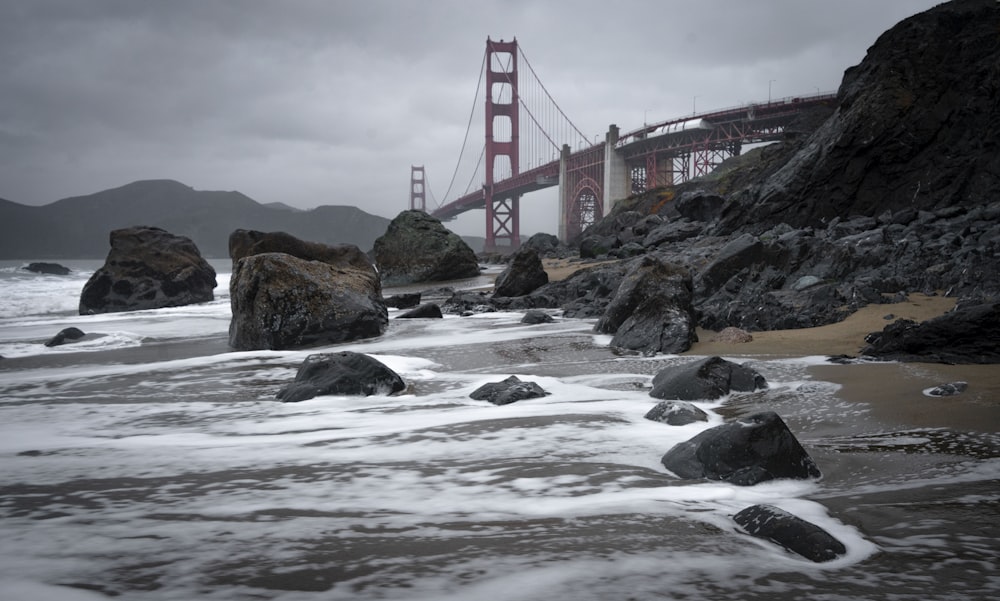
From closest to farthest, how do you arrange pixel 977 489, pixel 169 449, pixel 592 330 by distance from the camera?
1. pixel 977 489
2. pixel 169 449
3. pixel 592 330

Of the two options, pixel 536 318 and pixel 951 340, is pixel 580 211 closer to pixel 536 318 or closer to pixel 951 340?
pixel 536 318

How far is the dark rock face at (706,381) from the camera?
3.36 metres

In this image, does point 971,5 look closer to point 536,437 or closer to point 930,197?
point 930,197

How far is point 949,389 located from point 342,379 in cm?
319

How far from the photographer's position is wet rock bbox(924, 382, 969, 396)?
9.91ft

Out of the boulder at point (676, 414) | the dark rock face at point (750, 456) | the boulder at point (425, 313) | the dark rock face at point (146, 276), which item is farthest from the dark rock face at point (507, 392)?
the dark rock face at point (146, 276)

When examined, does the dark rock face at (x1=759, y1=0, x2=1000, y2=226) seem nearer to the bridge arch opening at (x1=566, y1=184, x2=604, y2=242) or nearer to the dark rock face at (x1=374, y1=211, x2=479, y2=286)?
the dark rock face at (x1=374, y1=211, x2=479, y2=286)

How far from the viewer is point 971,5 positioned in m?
10.6

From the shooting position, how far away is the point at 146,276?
14.6 m

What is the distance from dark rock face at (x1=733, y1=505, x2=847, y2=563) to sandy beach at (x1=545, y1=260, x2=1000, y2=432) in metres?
1.36

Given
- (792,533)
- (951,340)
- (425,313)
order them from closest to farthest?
(792,533) → (951,340) → (425,313)

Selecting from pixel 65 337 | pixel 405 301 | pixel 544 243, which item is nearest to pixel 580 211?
pixel 544 243

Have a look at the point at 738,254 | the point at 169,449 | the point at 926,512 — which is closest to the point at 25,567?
the point at 169,449

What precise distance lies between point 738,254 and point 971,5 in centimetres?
784
